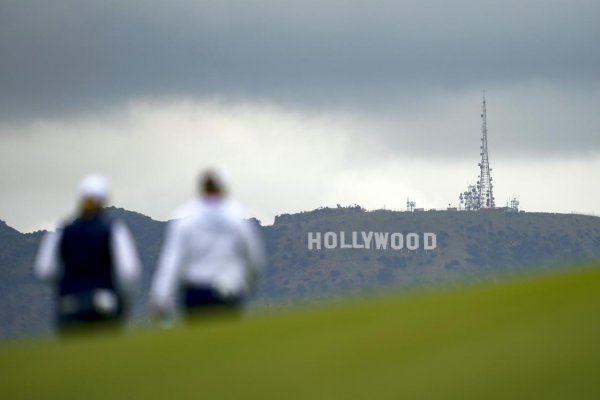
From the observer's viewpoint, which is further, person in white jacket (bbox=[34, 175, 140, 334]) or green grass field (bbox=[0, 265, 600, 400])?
person in white jacket (bbox=[34, 175, 140, 334])

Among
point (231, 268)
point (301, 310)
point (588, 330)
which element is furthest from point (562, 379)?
point (301, 310)

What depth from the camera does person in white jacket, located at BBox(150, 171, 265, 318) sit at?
67.6 ft

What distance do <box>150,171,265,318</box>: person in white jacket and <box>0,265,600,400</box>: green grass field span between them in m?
0.55

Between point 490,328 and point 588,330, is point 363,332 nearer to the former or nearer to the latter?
point 490,328

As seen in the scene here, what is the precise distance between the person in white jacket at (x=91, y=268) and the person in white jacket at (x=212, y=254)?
1.68 feet

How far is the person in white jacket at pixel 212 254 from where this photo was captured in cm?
2061

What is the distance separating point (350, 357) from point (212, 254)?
4.24m

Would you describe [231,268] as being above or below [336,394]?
above

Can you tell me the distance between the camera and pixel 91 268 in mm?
20750

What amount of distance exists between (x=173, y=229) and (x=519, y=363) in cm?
587

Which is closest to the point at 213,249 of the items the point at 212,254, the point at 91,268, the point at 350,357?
the point at 212,254

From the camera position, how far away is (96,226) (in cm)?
2066

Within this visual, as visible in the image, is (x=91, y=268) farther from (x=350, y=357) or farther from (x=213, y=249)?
(x=350, y=357)

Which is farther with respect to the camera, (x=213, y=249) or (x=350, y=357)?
(x=213, y=249)
